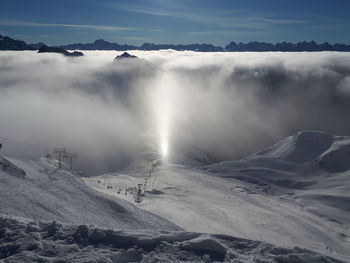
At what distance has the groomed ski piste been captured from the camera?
41.7ft

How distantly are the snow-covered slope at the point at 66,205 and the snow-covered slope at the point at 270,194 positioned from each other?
30.5 feet

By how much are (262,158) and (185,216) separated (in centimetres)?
6042

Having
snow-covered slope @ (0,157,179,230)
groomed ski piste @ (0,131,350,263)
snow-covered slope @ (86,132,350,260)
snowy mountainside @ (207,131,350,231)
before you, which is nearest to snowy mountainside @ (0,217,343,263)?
groomed ski piste @ (0,131,350,263)

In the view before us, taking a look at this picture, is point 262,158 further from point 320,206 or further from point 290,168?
point 320,206

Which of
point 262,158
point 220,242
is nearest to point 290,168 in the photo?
point 262,158

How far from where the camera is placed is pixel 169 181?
65.8m

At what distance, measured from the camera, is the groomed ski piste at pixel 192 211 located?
12.7 m

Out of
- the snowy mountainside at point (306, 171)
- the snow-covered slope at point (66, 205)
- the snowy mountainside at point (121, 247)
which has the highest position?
the snowy mountainside at point (121, 247)

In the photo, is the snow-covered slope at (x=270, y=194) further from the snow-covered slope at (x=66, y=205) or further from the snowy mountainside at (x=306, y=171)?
the snow-covered slope at (x=66, y=205)

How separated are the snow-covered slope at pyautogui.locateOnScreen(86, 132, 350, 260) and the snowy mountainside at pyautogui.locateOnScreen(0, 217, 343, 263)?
13.2 feet

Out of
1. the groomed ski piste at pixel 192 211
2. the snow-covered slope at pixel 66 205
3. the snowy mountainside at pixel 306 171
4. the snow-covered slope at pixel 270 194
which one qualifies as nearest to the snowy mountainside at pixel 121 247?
the groomed ski piste at pixel 192 211

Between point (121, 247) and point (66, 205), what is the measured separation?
35.1ft

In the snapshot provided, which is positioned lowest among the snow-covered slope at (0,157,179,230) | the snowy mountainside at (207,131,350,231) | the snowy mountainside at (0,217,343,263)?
the snowy mountainside at (207,131,350,231)

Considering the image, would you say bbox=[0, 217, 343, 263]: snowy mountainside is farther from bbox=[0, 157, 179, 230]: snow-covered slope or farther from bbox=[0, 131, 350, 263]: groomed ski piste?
bbox=[0, 157, 179, 230]: snow-covered slope
